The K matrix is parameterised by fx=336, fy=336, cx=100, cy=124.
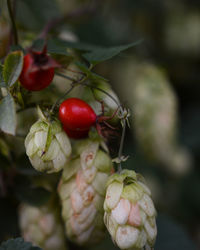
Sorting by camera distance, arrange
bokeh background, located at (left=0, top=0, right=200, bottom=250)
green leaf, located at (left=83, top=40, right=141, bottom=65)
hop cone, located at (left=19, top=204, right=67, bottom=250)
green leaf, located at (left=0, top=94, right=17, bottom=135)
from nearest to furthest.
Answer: green leaf, located at (left=0, top=94, right=17, bottom=135)
green leaf, located at (left=83, top=40, right=141, bottom=65)
hop cone, located at (left=19, top=204, right=67, bottom=250)
bokeh background, located at (left=0, top=0, right=200, bottom=250)

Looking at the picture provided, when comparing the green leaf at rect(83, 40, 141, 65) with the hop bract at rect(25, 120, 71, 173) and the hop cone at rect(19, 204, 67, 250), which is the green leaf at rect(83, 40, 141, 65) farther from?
the hop cone at rect(19, 204, 67, 250)

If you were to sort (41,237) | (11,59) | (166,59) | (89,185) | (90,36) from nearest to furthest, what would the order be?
(11,59) → (89,185) → (41,237) → (90,36) → (166,59)

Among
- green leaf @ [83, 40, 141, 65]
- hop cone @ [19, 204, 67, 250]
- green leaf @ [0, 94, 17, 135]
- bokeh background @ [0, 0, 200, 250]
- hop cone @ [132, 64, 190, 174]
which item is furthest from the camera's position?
A: hop cone @ [132, 64, 190, 174]

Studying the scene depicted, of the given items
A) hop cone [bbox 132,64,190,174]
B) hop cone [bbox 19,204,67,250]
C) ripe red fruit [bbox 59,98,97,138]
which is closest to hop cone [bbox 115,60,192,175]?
hop cone [bbox 132,64,190,174]

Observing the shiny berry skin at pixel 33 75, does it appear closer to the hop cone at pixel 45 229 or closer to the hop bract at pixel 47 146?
the hop bract at pixel 47 146

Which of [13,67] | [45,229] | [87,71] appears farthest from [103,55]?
[45,229]

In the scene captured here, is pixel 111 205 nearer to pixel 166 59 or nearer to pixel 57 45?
pixel 57 45

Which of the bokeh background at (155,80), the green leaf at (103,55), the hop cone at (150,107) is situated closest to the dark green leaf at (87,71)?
the green leaf at (103,55)

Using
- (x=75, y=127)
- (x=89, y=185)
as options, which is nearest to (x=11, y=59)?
(x=75, y=127)
